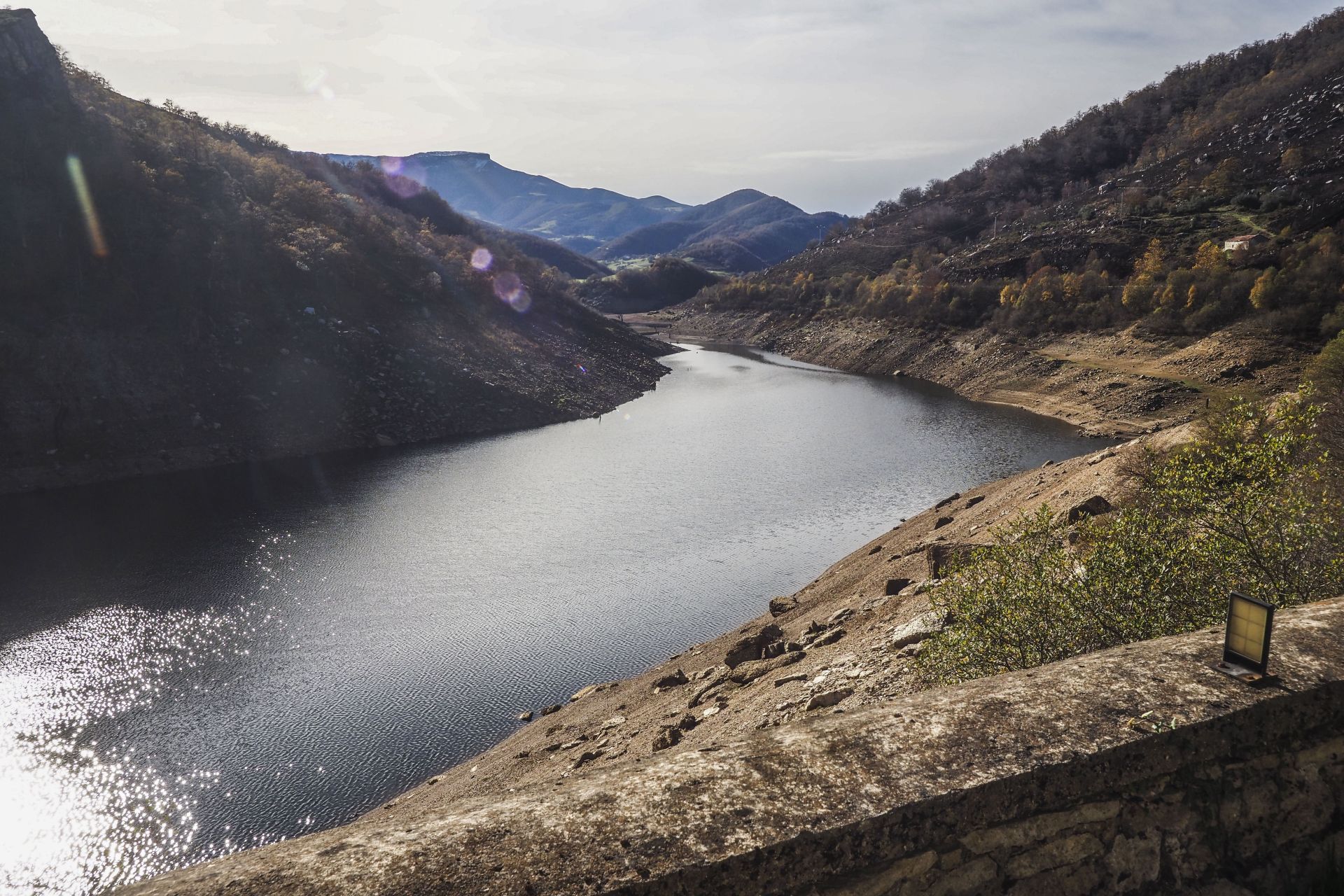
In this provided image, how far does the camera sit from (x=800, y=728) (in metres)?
5.06

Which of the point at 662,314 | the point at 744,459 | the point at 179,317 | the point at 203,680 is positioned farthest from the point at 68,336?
the point at 662,314

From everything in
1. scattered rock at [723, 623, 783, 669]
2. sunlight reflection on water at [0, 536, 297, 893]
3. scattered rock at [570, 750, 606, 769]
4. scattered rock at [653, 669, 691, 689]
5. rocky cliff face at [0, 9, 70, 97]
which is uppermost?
rocky cliff face at [0, 9, 70, 97]

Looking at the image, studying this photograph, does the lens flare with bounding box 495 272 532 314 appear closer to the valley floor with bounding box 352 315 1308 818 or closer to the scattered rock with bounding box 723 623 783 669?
the valley floor with bounding box 352 315 1308 818

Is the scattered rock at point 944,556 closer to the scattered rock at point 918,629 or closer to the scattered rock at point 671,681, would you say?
the scattered rock at point 918,629

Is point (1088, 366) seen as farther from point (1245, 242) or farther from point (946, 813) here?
point (946, 813)

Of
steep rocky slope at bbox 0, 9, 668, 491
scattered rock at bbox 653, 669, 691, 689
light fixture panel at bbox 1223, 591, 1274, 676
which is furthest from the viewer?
steep rocky slope at bbox 0, 9, 668, 491

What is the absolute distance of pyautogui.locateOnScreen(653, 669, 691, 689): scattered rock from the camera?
18.2 meters

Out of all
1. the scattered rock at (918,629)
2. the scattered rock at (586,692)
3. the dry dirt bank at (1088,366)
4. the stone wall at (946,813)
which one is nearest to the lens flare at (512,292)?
the dry dirt bank at (1088,366)

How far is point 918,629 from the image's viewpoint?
13859 mm

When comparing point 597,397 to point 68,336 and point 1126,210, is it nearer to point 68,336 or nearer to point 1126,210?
point 68,336

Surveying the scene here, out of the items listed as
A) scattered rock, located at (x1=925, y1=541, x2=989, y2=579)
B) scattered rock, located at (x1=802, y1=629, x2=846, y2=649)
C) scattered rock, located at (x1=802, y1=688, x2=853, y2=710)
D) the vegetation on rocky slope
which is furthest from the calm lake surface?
the vegetation on rocky slope

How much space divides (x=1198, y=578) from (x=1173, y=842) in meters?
4.83

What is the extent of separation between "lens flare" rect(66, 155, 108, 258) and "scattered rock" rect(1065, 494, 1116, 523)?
6044 cm

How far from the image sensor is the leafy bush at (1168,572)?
800 cm
